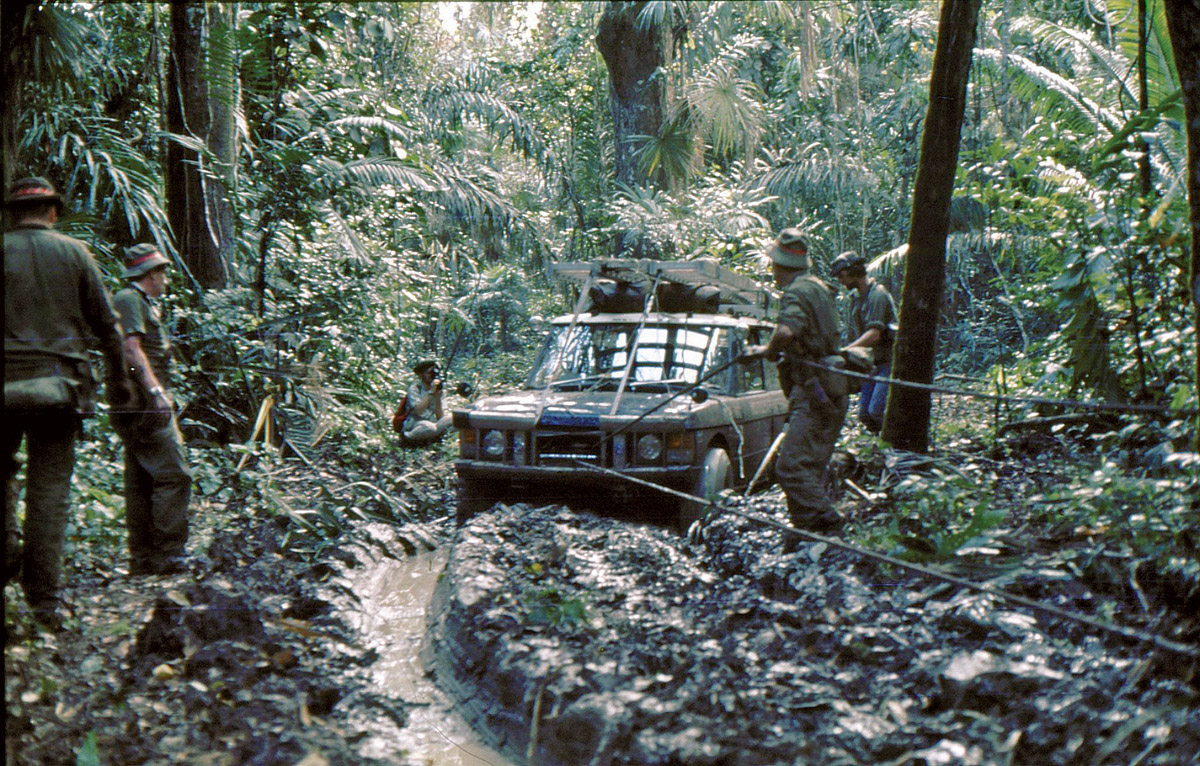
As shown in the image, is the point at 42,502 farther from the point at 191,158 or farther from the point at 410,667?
the point at 191,158

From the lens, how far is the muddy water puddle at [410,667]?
4094 mm

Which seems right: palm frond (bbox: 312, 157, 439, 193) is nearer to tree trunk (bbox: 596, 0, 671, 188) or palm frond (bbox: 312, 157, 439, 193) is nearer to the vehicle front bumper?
the vehicle front bumper

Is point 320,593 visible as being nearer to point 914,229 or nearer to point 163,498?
point 163,498

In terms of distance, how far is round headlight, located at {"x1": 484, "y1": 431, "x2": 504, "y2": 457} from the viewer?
24.9 feet

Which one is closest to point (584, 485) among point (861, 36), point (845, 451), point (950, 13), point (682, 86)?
point (845, 451)

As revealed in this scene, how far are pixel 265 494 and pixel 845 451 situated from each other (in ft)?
14.4

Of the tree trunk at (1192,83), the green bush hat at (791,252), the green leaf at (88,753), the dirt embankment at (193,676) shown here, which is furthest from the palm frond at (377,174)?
the tree trunk at (1192,83)

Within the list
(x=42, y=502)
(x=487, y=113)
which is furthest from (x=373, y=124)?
(x=487, y=113)

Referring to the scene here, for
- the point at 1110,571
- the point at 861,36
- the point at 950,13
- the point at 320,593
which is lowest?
the point at 320,593

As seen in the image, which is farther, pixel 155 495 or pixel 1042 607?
pixel 155 495

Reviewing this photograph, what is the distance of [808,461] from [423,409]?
5.21m

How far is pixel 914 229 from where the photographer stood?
7.59 m

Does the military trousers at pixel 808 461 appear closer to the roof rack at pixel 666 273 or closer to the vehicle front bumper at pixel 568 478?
the vehicle front bumper at pixel 568 478

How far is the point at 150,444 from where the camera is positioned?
18.7 feet
